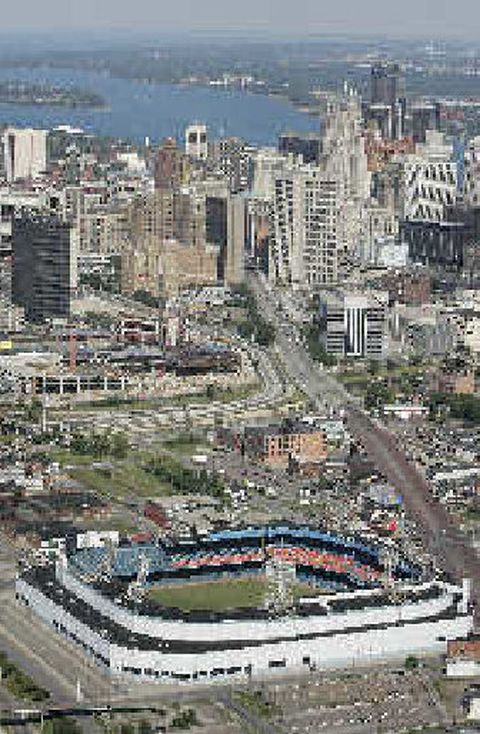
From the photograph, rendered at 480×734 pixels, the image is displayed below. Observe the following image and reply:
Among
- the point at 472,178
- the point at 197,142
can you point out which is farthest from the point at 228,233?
the point at 197,142

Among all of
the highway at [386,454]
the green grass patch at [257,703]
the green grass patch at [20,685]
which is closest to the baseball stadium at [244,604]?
the green grass patch at [257,703]

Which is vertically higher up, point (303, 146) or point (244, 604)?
point (244, 604)

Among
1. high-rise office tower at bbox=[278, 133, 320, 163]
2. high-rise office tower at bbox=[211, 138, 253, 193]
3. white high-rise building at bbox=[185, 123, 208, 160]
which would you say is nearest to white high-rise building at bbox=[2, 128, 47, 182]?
white high-rise building at bbox=[185, 123, 208, 160]

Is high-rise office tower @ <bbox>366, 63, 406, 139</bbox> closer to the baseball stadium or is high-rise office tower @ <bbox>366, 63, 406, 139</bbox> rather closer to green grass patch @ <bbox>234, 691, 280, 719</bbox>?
the baseball stadium

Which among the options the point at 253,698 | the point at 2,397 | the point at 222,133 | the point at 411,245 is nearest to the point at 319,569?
the point at 253,698

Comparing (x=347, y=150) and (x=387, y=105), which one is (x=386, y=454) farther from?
(x=387, y=105)

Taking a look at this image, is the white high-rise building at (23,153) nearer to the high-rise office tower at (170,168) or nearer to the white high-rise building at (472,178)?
the high-rise office tower at (170,168)
